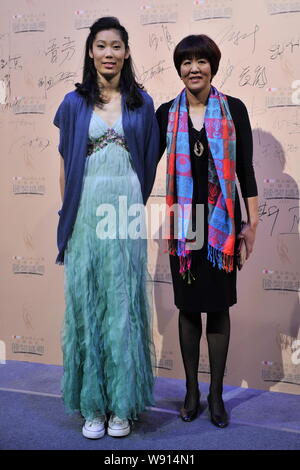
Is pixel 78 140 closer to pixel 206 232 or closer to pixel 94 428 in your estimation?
pixel 206 232

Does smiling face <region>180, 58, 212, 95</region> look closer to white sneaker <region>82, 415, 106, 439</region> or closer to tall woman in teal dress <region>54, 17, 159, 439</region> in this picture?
tall woman in teal dress <region>54, 17, 159, 439</region>

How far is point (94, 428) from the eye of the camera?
2.12 m

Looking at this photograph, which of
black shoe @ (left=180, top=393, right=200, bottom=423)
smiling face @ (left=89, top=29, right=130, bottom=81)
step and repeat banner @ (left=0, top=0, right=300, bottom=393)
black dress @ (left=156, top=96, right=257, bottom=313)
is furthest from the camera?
step and repeat banner @ (left=0, top=0, right=300, bottom=393)

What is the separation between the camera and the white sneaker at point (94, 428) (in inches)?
83.3

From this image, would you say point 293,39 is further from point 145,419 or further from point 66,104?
point 145,419

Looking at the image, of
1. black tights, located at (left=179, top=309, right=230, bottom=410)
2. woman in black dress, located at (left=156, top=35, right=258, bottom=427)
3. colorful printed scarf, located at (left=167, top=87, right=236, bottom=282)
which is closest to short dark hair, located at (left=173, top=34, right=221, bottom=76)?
woman in black dress, located at (left=156, top=35, right=258, bottom=427)

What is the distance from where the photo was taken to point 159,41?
107 inches

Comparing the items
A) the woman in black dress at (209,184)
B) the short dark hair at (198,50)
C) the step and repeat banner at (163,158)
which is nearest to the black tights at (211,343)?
the woman in black dress at (209,184)

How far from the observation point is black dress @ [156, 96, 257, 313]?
216 cm

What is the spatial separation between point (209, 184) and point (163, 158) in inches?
28.9

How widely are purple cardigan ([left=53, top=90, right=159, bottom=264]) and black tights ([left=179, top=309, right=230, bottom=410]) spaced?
0.58m

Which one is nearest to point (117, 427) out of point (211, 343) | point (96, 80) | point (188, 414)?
point (188, 414)

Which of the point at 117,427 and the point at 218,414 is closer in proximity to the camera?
the point at 117,427

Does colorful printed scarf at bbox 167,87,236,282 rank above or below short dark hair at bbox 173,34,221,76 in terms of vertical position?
below
